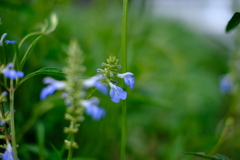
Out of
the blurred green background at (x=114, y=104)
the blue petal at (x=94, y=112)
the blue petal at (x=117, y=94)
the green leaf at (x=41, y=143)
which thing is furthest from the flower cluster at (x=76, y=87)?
the green leaf at (x=41, y=143)

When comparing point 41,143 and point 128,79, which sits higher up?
point 128,79

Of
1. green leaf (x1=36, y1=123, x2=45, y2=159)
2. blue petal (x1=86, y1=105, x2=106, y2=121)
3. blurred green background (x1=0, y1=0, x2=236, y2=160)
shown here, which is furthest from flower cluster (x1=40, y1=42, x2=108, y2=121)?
green leaf (x1=36, y1=123, x2=45, y2=159)

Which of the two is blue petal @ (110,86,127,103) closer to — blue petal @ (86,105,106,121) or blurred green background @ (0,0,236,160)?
blue petal @ (86,105,106,121)

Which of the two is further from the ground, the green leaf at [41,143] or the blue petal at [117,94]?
the blue petal at [117,94]

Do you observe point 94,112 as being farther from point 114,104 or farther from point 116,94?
point 114,104

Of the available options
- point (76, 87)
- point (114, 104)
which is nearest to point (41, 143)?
point (114, 104)

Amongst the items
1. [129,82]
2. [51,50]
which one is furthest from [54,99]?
[129,82]

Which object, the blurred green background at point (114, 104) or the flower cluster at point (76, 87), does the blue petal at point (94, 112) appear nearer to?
the flower cluster at point (76, 87)

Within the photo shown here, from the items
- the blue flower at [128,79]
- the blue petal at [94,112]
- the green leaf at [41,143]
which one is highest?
the blue flower at [128,79]
